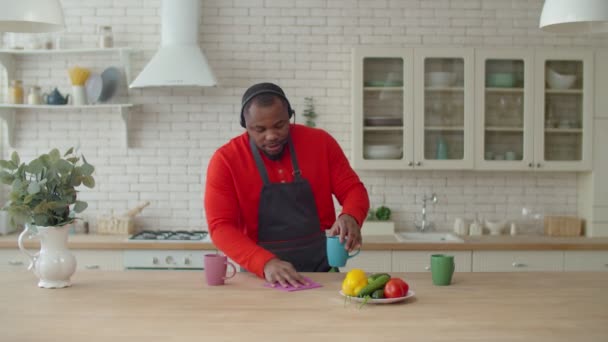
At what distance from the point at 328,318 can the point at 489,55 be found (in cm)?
356

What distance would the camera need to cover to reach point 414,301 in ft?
8.74

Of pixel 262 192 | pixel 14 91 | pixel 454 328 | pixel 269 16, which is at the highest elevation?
pixel 269 16

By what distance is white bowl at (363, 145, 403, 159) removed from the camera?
5434 mm

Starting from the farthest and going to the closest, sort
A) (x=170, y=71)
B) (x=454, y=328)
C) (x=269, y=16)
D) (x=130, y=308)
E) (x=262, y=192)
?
(x=269, y=16) < (x=170, y=71) < (x=262, y=192) < (x=130, y=308) < (x=454, y=328)

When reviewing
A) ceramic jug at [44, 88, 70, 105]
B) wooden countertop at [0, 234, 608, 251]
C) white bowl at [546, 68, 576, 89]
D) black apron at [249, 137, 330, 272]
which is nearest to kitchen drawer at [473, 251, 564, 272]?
wooden countertop at [0, 234, 608, 251]

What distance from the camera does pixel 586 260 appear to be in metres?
5.17

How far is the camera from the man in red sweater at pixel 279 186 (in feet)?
10.5

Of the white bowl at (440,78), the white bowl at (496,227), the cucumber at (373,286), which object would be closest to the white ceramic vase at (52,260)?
the cucumber at (373,286)

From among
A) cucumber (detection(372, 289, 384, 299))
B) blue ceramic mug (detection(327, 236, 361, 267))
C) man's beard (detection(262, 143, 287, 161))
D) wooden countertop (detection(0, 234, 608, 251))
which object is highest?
man's beard (detection(262, 143, 287, 161))

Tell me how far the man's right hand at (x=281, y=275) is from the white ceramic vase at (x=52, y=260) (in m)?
0.81

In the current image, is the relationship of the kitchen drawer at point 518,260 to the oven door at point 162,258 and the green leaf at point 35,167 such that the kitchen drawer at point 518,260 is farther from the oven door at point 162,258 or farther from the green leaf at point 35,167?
the green leaf at point 35,167

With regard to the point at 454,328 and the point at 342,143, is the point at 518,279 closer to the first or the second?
the point at 454,328

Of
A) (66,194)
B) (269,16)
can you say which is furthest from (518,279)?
(269,16)

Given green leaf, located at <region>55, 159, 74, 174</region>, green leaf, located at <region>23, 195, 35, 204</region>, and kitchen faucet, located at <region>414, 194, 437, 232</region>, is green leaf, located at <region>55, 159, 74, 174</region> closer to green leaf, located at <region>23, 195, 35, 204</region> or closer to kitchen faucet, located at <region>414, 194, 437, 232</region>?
green leaf, located at <region>23, 195, 35, 204</region>
